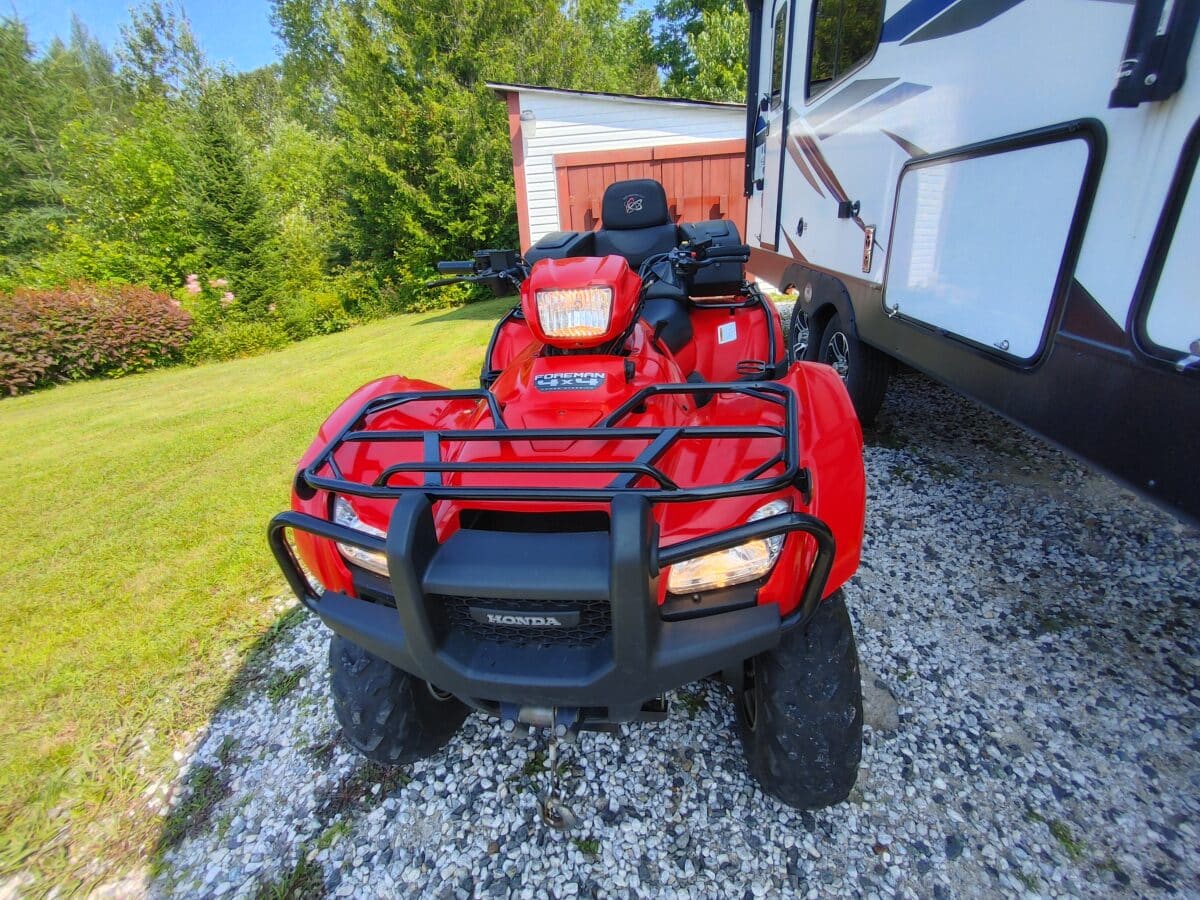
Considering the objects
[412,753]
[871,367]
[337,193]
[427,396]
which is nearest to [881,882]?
[412,753]

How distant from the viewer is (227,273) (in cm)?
1222

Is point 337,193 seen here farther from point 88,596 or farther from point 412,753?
point 412,753

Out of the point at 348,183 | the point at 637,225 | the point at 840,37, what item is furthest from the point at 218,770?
the point at 348,183

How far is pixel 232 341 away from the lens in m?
11.3

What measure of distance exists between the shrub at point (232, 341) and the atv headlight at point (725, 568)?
12.6 meters

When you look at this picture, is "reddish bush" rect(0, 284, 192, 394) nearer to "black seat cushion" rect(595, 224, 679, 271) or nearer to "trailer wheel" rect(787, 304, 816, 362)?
"black seat cushion" rect(595, 224, 679, 271)

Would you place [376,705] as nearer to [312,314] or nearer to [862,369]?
[862,369]

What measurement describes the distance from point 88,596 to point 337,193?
1862cm

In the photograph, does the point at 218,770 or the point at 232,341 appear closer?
the point at 218,770

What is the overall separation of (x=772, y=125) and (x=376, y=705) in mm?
5327

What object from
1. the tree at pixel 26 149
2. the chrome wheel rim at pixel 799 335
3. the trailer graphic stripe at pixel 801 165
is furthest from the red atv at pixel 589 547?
the tree at pixel 26 149

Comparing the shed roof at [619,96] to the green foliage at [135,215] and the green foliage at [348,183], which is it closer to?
the green foliage at [348,183]

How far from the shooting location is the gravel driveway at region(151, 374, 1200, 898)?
1.48 metres

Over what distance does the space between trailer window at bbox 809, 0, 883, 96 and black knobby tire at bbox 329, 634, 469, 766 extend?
359 centimetres
